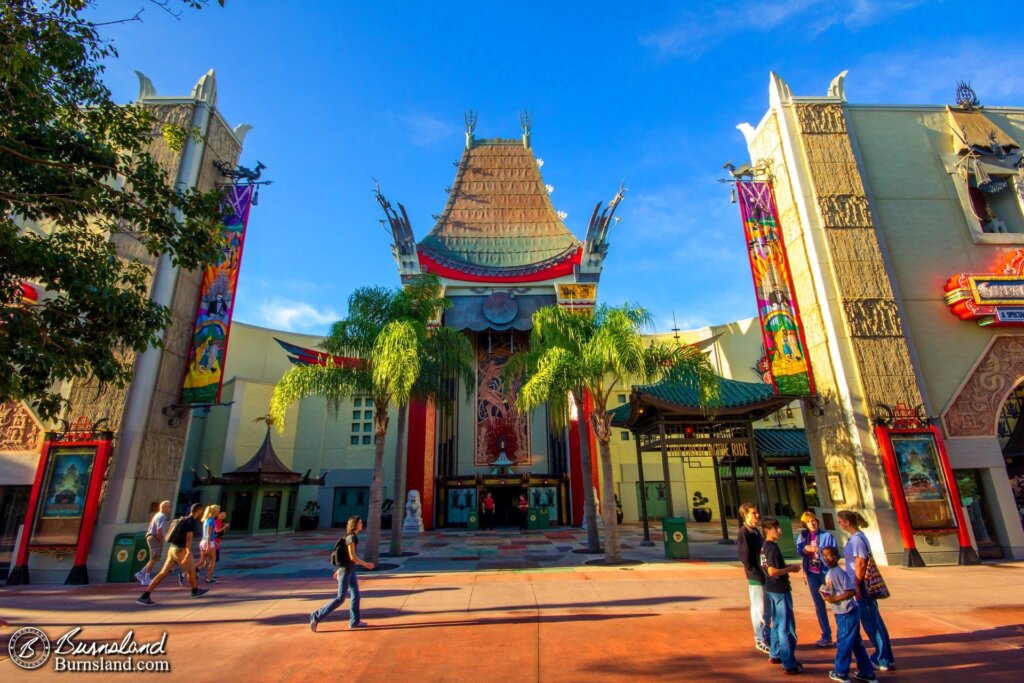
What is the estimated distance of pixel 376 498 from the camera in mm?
13375

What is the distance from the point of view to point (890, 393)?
13.5m

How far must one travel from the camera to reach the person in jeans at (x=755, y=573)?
5.51 metres

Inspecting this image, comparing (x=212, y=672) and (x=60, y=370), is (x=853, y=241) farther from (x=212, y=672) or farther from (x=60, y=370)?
(x=60, y=370)

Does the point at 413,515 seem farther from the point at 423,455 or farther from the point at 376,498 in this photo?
the point at 376,498

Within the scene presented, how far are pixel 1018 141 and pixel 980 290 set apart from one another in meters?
6.99

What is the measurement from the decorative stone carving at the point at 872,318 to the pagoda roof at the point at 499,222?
49.1ft

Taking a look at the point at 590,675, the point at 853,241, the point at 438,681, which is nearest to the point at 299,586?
the point at 438,681

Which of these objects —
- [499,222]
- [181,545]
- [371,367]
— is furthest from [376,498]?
[499,222]

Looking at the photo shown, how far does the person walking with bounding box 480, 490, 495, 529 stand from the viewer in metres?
24.5

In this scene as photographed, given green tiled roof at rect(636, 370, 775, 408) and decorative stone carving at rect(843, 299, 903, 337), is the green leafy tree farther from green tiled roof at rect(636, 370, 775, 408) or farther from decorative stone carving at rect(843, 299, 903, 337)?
decorative stone carving at rect(843, 299, 903, 337)

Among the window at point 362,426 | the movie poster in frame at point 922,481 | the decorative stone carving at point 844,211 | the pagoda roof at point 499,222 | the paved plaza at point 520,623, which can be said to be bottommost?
the paved plaza at point 520,623

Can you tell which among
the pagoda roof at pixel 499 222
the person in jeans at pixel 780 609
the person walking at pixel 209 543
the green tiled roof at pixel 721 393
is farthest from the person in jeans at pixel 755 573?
the pagoda roof at pixel 499 222

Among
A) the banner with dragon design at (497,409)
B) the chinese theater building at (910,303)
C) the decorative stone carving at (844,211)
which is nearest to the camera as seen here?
the chinese theater building at (910,303)

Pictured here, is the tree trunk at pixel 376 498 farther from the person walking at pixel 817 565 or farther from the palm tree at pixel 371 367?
the person walking at pixel 817 565
